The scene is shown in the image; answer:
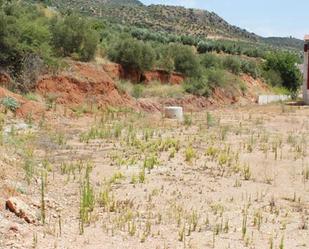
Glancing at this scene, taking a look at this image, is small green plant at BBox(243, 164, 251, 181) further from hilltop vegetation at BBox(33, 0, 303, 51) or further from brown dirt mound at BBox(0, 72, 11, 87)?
hilltop vegetation at BBox(33, 0, 303, 51)

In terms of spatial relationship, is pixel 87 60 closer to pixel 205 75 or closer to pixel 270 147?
pixel 205 75

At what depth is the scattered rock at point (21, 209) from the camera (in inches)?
321

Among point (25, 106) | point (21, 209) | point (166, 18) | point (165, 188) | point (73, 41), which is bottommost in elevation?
point (165, 188)

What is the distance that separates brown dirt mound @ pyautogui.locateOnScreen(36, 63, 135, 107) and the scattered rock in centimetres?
1460

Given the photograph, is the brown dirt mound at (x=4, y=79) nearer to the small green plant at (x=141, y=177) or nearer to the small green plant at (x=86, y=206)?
the small green plant at (x=141, y=177)

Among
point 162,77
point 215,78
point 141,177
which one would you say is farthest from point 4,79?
point 215,78

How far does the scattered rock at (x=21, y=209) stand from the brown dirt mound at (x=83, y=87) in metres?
14.6

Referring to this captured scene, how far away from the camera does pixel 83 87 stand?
80.7ft

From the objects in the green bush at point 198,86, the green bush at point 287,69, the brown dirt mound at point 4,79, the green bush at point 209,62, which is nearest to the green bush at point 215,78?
the green bush at point 198,86

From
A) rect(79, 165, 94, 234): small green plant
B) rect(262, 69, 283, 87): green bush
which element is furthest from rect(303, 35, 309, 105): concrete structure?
rect(79, 165, 94, 234): small green plant

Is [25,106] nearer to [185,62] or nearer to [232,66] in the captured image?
[185,62]

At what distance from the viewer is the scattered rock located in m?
8.16

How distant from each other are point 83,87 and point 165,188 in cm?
1439

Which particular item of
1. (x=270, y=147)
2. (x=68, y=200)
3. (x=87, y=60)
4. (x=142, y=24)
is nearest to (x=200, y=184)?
(x=68, y=200)
